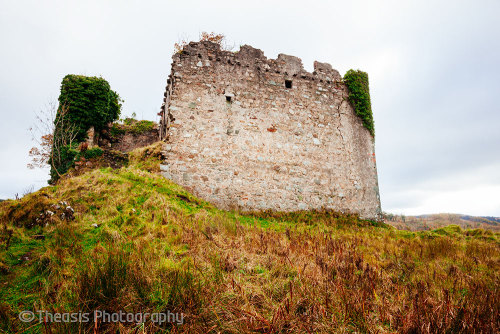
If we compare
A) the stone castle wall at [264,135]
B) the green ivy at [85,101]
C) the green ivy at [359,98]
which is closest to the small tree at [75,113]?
the green ivy at [85,101]

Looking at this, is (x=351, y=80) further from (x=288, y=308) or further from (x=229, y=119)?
(x=288, y=308)

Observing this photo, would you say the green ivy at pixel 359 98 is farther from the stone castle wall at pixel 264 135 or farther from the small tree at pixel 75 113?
the small tree at pixel 75 113

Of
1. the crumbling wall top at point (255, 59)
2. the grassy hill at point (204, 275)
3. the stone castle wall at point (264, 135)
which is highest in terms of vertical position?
the crumbling wall top at point (255, 59)

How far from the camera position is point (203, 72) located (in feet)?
28.7

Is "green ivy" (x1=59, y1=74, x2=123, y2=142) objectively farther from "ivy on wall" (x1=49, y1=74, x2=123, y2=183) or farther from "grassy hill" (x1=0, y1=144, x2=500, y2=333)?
"grassy hill" (x1=0, y1=144, x2=500, y2=333)

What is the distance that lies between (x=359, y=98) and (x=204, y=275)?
10503mm

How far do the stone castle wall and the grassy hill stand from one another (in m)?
3.06

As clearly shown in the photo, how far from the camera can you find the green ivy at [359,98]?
10578 mm

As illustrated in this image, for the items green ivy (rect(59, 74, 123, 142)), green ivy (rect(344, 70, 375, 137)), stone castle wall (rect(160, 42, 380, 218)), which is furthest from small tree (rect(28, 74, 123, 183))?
green ivy (rect(344, 70, 375, 137))

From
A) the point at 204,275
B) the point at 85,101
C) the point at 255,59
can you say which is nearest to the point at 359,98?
the point at 255,59

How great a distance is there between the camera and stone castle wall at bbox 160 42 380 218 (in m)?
8.19

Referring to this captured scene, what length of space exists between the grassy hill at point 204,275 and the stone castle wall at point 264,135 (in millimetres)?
3064

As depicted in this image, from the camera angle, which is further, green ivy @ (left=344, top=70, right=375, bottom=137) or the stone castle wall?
green ivy @ (left=344, top=70, right=375, bottom=137)

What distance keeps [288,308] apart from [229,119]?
292 inches
